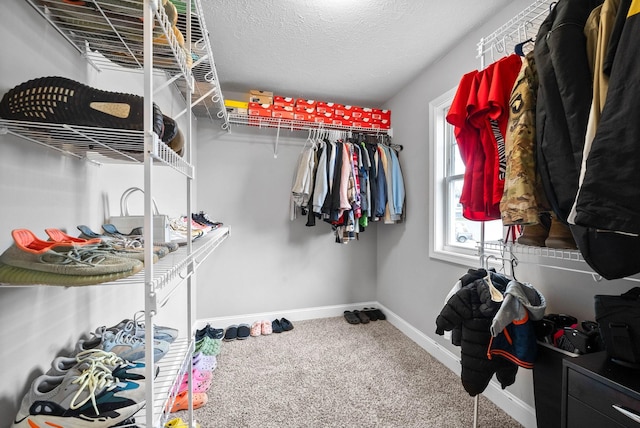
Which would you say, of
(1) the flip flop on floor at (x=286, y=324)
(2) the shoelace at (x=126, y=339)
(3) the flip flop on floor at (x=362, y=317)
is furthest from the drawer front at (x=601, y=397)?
(1) the flip flop on floor at (x=286, y=324)

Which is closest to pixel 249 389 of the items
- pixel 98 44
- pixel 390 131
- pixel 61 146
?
pixel 61 146

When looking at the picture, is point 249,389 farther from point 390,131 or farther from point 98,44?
point 390,131

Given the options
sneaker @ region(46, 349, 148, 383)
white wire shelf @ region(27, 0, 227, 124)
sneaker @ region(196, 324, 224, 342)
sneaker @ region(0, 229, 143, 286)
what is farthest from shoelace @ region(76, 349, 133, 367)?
sneaker @ region(196, 324, 224, 342)

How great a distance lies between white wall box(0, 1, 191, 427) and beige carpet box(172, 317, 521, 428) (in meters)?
0.98

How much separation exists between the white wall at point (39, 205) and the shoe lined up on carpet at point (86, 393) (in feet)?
0.20

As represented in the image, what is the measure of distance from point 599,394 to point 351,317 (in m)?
2.07

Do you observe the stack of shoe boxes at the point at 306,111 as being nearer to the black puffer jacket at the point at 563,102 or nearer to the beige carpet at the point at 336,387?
the black puffer jacket at the point at 563,102

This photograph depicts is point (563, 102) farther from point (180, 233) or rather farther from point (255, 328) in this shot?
point (255, 328)

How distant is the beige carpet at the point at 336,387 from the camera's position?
140 cm

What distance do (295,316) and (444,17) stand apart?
2704 millimetres

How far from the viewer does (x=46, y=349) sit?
711 mm

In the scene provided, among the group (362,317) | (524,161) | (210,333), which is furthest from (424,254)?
(210,333)

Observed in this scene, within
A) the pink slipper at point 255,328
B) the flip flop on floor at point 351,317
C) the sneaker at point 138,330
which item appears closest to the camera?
the sneaker at point 138,330

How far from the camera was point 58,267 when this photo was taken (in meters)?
0.51
